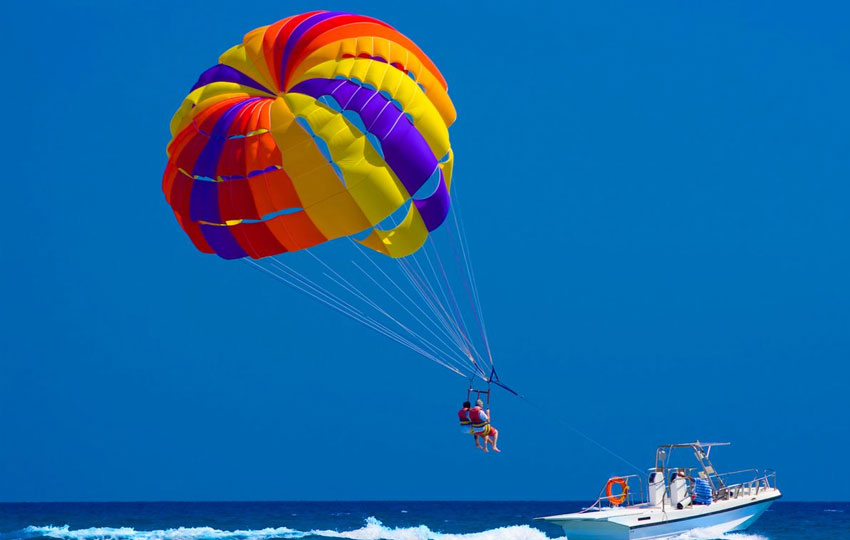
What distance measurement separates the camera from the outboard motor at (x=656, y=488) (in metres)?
19.6

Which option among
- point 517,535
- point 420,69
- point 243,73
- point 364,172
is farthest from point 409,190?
point 517,535

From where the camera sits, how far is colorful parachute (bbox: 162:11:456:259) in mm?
15188

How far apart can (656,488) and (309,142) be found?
29.4 feet

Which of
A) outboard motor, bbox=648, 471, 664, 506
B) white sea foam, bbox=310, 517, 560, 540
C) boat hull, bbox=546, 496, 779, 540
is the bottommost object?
boat hull, bbox=546, 496, 779, 540

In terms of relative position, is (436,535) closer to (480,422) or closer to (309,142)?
(480,422)

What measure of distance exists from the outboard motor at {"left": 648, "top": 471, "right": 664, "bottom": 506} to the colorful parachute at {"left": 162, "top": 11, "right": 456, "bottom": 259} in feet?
21.6

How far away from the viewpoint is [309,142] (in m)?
15.1

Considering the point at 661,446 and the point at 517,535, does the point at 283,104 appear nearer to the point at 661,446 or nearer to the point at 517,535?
the point at 661,446

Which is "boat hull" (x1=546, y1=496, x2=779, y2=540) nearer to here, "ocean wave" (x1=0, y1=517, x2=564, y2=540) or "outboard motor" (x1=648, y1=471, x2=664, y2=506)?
"outboard motor" (x1=648, y1=471, x2=664, y2=506)

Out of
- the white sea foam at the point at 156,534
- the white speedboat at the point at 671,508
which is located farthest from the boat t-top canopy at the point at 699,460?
the white sea foam at the point at 156,534

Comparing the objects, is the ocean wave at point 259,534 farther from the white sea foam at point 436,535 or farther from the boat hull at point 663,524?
the boat hull at point 663,524

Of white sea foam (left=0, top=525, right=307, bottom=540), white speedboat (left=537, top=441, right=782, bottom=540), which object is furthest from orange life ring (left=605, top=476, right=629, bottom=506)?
white sea foam (left=0, top=525, right=307, bottom=540)

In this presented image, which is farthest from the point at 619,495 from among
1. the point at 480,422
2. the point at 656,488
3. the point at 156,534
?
the point at 156,534

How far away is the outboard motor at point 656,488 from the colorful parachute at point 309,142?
21.6 feet
